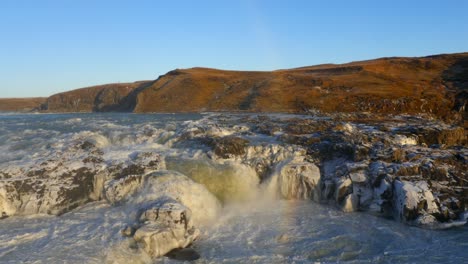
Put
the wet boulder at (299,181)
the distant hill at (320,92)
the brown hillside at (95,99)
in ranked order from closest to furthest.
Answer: the wet boulder at (299,181) → the distant hill at (320,92) → the brown hillside at (95,99)

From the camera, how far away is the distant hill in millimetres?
39219

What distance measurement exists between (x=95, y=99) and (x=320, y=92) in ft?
160

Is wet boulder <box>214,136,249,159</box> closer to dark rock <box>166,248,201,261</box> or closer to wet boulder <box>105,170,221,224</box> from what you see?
wet boulder <box>105,170,221,224</box>

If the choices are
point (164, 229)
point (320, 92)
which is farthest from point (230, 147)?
point (320, 92)

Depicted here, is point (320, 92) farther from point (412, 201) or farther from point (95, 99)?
point (95, 99)

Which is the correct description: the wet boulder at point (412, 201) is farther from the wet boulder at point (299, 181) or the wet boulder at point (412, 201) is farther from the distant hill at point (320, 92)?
the distant hill at point (320, 92)

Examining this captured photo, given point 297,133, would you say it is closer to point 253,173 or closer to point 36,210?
point 253,173

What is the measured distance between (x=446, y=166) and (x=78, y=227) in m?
15.9

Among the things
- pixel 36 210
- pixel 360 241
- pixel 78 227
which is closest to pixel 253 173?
pixel 360 241

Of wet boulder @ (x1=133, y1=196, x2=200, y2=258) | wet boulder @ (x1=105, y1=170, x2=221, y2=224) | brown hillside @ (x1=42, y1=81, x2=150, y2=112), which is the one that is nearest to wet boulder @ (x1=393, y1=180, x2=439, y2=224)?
wet boulder @ (x1=105, y1=170, x2=221, y2=224)

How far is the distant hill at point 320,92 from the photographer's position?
1544 inches

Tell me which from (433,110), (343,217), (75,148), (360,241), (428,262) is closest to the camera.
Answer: (428,262)

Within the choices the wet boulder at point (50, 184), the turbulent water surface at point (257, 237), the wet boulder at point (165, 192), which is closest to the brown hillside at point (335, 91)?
the turbulent water surface at point (257, 237)

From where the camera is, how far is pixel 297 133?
22562 millimetres
